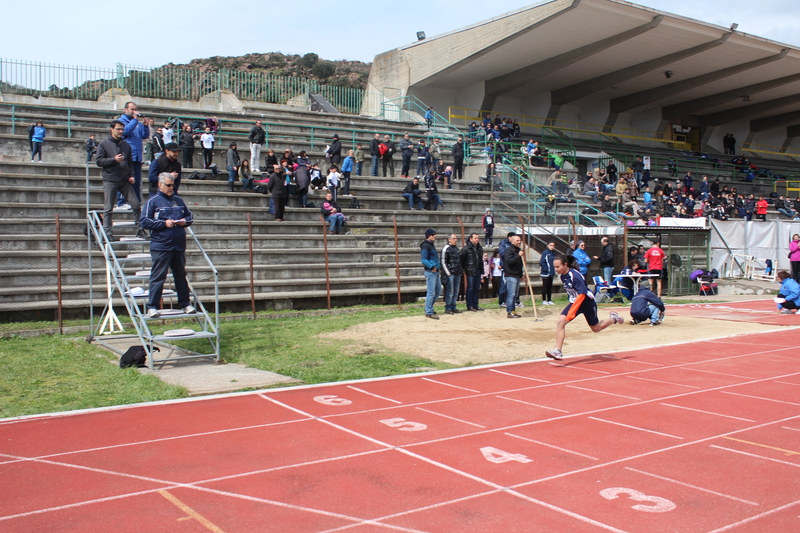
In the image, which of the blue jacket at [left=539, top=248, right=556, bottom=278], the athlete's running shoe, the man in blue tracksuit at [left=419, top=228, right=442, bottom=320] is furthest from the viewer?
the blue jacket at [left=539, top=248, right=556, bottom=278]

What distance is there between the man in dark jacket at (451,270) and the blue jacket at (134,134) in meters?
7.07

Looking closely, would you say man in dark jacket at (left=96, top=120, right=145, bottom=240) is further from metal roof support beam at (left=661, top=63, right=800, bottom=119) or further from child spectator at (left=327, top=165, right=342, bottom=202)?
metal roof support beam at (left=661, top=63, right=800, bottom=119)

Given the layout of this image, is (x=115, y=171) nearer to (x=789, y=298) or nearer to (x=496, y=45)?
(x=789, y=298)

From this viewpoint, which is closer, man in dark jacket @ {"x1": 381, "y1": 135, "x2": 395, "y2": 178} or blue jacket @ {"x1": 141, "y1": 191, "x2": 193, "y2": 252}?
blue jacket @ {"x1": 141, "y1": 191, "x2": 193, "y2": 252}

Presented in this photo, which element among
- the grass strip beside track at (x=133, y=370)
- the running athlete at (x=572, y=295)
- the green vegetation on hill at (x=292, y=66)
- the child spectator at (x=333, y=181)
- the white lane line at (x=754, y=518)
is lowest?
the grass strip beside track at (x=133, y=370)

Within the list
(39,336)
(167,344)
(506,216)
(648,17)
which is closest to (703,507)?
(167,344)

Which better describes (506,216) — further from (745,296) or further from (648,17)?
(648,17)

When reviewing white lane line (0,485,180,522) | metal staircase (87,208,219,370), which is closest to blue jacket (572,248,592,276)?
metal staircase (87,208,219,370)

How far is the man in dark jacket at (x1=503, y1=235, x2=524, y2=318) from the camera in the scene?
15.8m

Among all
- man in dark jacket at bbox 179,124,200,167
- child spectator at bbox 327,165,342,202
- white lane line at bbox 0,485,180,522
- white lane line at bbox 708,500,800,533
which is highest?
man in dark jacket at bbox 179,124,200,167

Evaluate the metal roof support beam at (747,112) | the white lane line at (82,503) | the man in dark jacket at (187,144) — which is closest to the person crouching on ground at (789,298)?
the white lane line at (82,503)

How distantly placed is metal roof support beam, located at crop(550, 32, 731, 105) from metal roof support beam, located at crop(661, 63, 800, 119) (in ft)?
31.4

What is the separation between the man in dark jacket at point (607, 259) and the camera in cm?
2030

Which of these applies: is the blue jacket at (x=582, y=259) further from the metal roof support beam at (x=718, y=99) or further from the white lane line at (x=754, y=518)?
the metal roof support beam at (x=718, y=99)
